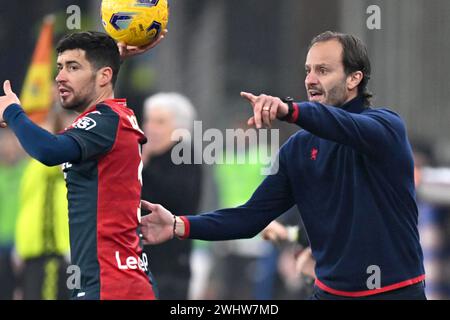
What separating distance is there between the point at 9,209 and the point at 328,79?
709 centimetres

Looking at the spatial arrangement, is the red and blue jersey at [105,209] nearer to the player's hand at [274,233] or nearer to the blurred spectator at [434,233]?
the player's hand at [274,233]

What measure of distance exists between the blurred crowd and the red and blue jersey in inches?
68.0

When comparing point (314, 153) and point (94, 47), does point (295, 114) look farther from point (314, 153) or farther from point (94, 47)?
point (94, 47)

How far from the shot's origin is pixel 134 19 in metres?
6.87

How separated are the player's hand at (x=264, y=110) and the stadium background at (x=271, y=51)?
1243 centimetres

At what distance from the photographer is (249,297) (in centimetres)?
1481

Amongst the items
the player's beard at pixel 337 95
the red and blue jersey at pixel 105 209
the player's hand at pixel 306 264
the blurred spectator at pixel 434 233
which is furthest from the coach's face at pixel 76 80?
the blurred spectator at pixel 434 233

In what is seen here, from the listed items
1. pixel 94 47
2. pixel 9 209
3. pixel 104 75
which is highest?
pixel 94 47

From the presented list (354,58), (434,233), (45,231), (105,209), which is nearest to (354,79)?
(354,58)

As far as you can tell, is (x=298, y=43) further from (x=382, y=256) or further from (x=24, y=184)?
(x=382, y=256)

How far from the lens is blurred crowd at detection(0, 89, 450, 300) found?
9.98 m

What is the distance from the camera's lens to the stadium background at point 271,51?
18.8 meters
